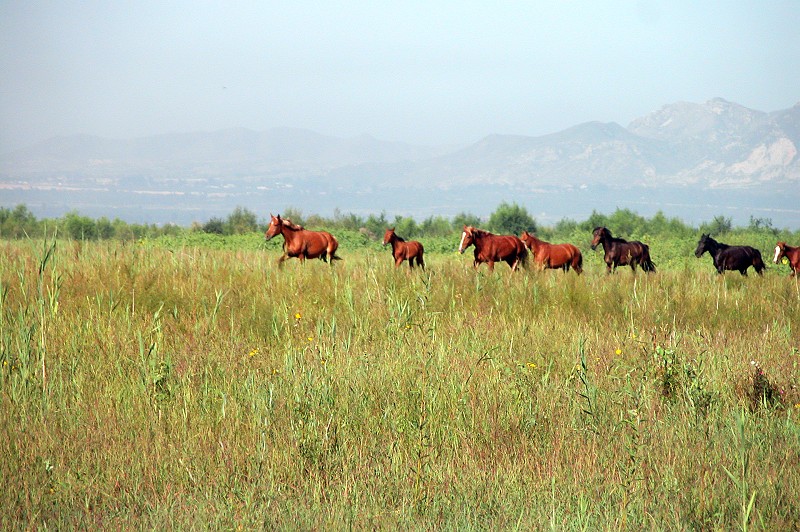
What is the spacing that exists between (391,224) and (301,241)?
16.8 m

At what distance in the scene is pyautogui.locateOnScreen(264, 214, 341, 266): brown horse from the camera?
14.0 meters

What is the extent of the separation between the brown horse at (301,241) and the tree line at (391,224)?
41.9ft

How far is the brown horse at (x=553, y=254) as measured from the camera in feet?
48.1

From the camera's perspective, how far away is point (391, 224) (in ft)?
101

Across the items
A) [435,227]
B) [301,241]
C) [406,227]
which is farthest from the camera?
[435,227]

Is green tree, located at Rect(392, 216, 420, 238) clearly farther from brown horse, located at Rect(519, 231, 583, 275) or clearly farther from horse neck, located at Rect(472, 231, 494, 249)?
horse neck, located at Rect(472, 231, 494, 249)

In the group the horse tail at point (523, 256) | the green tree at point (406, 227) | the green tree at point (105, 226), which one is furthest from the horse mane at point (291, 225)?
the green tree at point (105, 226)

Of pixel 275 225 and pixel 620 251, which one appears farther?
pixel 620 251

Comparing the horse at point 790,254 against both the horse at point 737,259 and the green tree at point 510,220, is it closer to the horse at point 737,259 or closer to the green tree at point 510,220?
the horse at point 737,259

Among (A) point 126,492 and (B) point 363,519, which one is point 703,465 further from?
(A) point 126,492

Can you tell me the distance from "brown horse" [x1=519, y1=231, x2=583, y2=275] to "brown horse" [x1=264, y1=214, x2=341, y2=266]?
3.64 metres

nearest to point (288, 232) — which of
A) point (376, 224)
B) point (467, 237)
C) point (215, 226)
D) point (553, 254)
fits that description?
point (467, 237)

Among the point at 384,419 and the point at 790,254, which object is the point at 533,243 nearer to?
the point at 790,254

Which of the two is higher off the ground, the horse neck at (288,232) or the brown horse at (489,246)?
the horse neck at (288,232)
